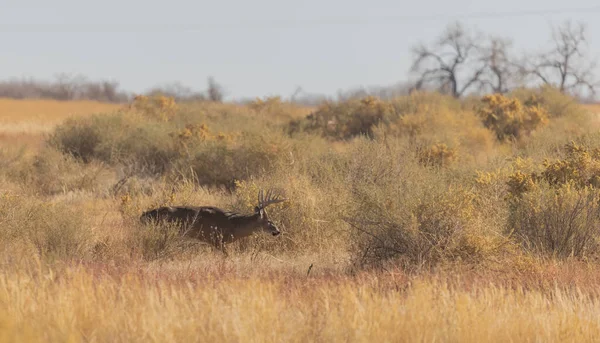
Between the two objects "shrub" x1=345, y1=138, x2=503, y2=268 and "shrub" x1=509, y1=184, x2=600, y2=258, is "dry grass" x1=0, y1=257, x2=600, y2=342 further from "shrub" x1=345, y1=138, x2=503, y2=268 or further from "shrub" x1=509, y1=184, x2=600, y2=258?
"shrub" x1=509, y1=184, x2=600, y2=258

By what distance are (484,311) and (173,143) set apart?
17168 millimetres

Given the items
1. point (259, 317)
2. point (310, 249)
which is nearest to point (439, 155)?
point (310, 249)

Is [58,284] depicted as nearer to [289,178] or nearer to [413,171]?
[289,178]

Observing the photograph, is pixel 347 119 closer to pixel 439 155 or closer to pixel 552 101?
pixel 552 101

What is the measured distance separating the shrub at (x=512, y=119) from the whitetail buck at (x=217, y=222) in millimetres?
20414

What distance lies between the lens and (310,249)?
12703 mm

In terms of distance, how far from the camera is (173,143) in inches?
925

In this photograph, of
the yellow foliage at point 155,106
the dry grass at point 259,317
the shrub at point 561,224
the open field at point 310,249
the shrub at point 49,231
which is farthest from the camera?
the yellow foliage at point 155,106

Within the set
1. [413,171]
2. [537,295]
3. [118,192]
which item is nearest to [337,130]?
[118,192]

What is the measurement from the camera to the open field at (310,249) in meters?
6.71

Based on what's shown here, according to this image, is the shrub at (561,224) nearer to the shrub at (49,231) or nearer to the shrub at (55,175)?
the shrub at (49,231)

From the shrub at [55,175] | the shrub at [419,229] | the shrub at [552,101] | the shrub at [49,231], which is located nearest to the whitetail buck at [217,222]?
the shrub at [49,231]

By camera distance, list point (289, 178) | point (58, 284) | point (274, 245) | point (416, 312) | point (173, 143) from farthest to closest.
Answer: point (173, 143) → point (289, 178) → point (274, 245) → point (58, 284) → point (416, 312)

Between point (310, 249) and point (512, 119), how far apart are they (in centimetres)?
2025
